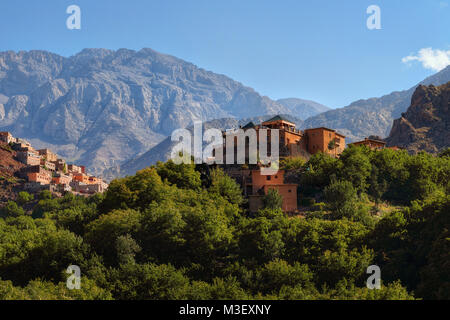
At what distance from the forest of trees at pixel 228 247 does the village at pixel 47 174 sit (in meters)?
79.0

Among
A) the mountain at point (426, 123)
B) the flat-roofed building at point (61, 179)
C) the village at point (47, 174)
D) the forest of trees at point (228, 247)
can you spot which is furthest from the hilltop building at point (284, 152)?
the flat-roofed building at point (61, 179)

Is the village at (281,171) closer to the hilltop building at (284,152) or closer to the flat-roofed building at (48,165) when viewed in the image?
the hilltop building at (284,152)

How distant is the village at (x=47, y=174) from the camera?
144750mm

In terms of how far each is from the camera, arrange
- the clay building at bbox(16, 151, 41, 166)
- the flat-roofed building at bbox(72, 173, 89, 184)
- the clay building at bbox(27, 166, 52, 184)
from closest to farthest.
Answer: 1. the clay building at bbox(27, 166, 52, 184)
2. the clay building at bbox(16, 151, 41, 166)
3. the flat-roofed building at bbox(72, 173, 89, 184)

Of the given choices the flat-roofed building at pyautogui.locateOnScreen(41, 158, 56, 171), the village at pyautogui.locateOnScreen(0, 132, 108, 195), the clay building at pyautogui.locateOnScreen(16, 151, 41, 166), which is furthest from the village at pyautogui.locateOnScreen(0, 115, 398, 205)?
the flat-roofed building at pyautogui.locateOnScreen(41, 158, 56, 171)

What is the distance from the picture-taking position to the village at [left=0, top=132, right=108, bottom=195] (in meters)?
145

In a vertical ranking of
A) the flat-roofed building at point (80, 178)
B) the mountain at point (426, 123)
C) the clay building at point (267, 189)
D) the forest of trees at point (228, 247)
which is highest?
the mountain at point (426, 123)

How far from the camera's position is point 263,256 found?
51750mm

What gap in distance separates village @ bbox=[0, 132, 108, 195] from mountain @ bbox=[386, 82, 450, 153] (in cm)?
9232

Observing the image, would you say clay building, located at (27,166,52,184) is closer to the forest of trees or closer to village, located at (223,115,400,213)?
village, located at (223,115,400,213)

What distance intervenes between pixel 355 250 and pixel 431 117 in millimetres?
118423

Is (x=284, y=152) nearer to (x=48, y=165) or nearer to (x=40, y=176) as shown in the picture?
(x=40, y=176)

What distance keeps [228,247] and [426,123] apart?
12077cm

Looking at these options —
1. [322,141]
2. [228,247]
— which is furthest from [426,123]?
[228,247]
